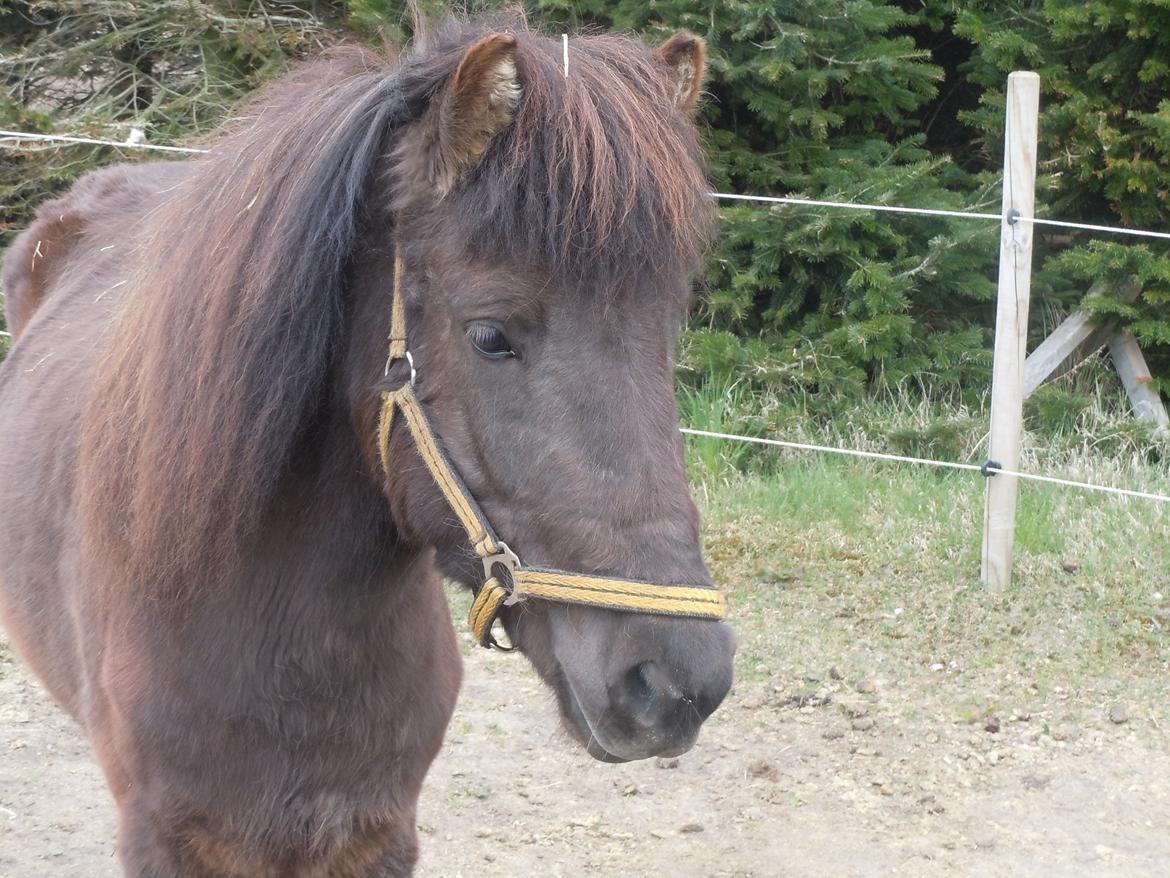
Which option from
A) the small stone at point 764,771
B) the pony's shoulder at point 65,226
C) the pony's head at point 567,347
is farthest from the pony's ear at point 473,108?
the small stone at point 764,771

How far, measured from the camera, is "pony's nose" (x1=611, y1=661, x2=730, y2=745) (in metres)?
1.49

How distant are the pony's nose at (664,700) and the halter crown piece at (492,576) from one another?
0.09 m

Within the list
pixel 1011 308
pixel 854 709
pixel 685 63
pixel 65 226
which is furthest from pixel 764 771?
pixel 65 226

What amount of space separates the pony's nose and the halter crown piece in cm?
9

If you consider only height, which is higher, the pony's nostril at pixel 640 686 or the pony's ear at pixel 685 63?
the pony's ear at pixel 685 63

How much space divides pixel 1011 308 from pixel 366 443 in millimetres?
3395

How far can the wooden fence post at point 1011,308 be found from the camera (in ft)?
14.6

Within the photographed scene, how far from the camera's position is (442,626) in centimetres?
242

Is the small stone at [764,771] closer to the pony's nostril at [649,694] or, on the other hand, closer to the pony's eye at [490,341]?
the pony's nostril at [649,694]

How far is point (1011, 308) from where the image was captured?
4.49 meters

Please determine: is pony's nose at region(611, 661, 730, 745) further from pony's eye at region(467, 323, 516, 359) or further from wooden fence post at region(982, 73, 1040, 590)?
wooden fence post at region(982, 73, 1040, 590)

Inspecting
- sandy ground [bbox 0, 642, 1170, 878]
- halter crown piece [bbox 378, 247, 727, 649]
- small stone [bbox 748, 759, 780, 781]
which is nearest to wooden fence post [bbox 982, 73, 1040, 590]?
sandy ground [bbox 0, 642, 1170, 878]

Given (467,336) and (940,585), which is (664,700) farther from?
(940,585)

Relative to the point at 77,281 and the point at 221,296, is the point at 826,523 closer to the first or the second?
the point at 77,281
